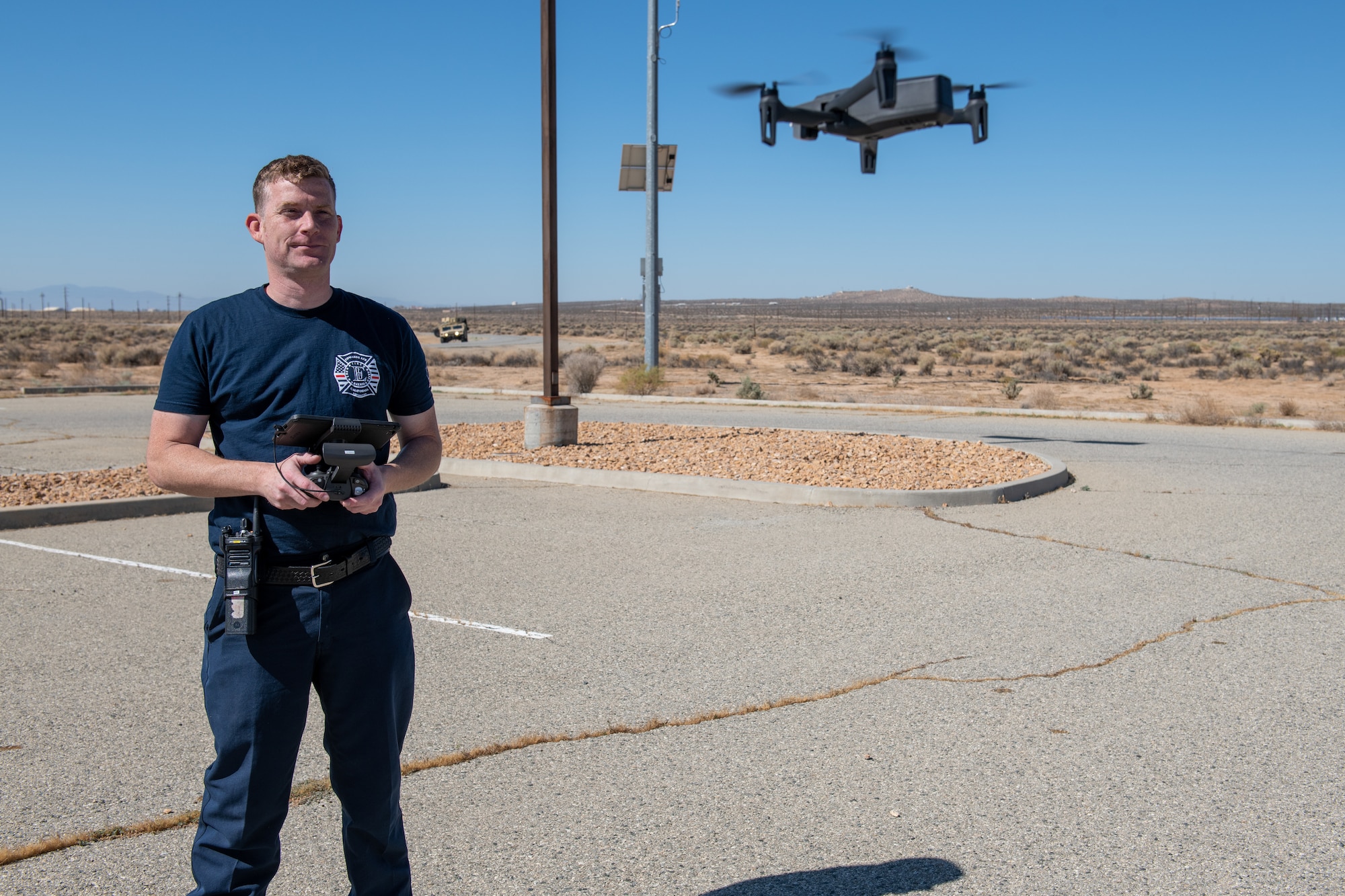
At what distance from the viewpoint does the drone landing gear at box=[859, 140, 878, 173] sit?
1547 centimetres

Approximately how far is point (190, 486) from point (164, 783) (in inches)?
78.3

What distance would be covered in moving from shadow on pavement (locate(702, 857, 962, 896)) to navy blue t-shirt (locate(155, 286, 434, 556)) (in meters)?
1.58

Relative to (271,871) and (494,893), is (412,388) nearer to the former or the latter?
(271,871)

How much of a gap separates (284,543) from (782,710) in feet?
9.16

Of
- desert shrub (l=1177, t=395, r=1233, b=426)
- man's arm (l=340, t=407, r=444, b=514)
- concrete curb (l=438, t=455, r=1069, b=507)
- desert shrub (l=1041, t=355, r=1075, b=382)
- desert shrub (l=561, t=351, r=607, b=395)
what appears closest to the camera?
man's arm (l=340, t=407, r=444, b=514)

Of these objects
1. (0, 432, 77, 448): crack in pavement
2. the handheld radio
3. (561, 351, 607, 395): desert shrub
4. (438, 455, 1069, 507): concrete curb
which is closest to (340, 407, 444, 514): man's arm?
the handheld radio

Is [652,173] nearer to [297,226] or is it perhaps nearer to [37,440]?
[37,440]

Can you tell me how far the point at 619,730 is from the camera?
4.50 meters

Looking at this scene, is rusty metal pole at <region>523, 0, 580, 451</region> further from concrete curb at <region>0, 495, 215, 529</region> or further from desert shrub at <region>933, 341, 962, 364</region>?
desert shrub at <region>933, 341, 962, 364</region>

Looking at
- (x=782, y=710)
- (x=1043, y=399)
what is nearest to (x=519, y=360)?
(x=1043, y=399)

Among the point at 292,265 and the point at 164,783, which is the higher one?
the point at 292,265

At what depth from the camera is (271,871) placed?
253cm

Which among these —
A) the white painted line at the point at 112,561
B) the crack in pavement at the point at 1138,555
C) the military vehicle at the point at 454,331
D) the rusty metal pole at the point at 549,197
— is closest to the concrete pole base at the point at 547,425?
the rusty metal pole at the point at 549,197

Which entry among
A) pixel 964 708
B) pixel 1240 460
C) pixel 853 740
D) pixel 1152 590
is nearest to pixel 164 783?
pixel 853 740
